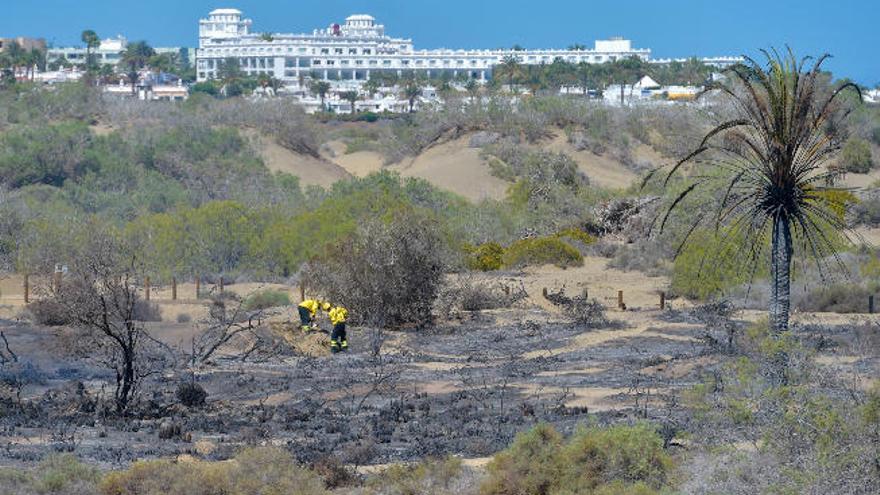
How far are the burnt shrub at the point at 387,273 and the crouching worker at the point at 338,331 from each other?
2636mm

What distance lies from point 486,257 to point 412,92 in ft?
248

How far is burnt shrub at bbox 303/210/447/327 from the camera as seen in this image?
31672 millimetres

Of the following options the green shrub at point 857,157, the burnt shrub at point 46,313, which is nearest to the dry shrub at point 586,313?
the burnt shrub at point 46,313

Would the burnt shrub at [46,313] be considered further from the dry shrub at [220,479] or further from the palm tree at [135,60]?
the palm tree at [135,60]

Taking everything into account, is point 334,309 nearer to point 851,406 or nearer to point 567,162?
point 851,406

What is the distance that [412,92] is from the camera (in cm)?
11688

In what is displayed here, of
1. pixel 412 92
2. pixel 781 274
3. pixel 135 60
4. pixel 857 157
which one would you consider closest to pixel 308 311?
pixel 781 274

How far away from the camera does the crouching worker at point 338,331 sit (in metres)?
28.1

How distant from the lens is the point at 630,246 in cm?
4562

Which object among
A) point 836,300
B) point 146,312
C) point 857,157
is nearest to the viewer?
point 146,312

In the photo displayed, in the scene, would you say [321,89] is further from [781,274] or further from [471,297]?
[781,274]

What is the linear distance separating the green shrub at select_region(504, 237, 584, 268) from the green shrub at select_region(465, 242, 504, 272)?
219mm

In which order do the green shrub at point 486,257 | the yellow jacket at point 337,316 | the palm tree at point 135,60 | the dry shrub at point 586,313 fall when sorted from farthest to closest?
1. the palm tree at point 135,60
2. the green shrub at point 486,257
3. the dry shrub at point 586,313
4. the yellow jacket at point 337,316

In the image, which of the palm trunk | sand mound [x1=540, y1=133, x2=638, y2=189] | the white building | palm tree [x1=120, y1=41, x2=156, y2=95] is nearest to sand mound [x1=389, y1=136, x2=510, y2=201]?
sand mound [x1=540, y1=133, x2=638, y2=189]
